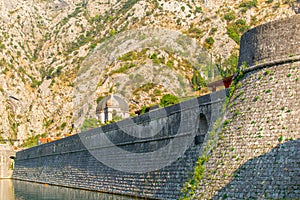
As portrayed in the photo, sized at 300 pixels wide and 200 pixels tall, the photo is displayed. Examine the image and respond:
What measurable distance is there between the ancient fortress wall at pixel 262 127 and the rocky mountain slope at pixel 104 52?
163 feet

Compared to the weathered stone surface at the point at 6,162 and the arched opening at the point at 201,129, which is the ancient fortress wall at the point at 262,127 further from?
the weathered stone surface at the point at 6,162

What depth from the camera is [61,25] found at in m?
104

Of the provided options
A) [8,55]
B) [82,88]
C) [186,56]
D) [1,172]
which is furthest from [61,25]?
[1,172]

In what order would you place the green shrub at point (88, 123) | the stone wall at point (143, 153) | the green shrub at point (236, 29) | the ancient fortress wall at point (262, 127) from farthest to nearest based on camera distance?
the green shrub at point (88, 123), the green shrub at point (236, 29), the stone wall at point (143, 153), the ancient fortress wall at point (262, 127)

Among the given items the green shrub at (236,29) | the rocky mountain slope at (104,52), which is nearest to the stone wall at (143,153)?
the rocky mountain slope at (104,52)

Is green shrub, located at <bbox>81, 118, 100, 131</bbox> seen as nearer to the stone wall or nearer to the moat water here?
the stone wall

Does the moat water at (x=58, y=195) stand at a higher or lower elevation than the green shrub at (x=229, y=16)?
lower

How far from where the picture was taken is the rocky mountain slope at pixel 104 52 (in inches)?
2842

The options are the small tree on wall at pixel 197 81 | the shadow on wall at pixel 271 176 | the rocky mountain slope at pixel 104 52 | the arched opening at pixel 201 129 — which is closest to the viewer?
the shadow on wall at pixel 271 176

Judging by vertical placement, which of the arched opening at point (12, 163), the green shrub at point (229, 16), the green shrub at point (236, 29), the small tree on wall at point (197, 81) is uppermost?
the green shrub at point (229, 16)

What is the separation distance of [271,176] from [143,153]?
34.8 ft

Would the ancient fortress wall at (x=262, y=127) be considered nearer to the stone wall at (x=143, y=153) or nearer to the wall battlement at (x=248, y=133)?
the wall battlement at (x=248, y=133)

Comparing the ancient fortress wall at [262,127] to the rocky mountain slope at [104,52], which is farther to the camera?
the rocky mountain slope at [104,52]

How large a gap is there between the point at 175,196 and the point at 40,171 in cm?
2852
